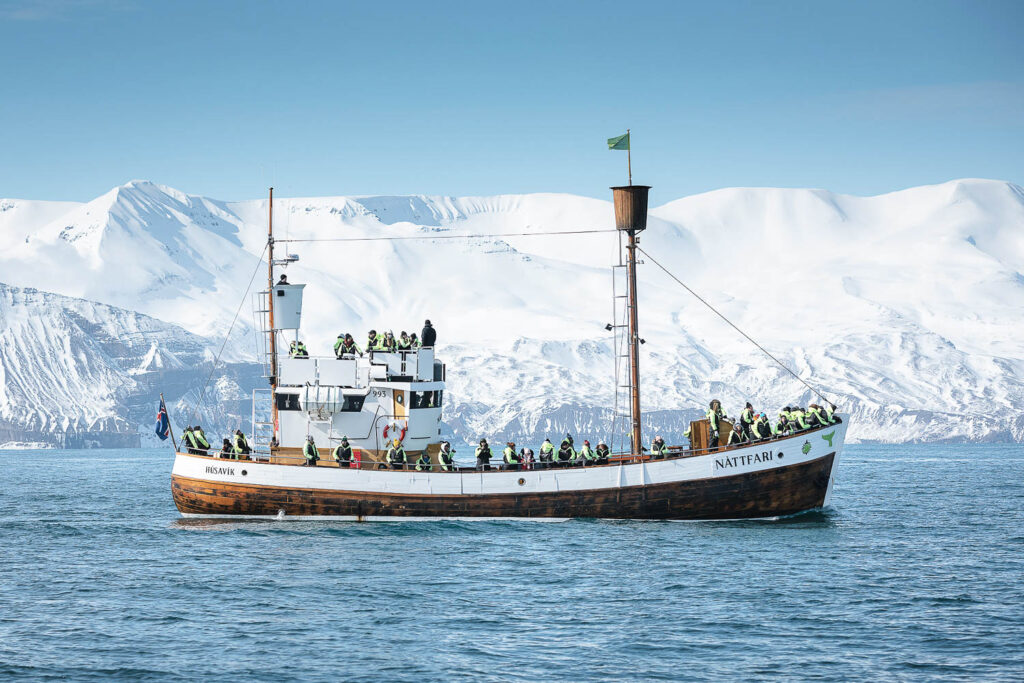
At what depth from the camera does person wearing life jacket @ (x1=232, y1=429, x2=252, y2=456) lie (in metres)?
50.1

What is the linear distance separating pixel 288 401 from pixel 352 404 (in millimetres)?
2935

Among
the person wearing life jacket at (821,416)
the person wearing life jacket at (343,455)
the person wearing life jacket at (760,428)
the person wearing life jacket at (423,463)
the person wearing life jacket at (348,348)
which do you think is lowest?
the person wearing life jacket at (423,463)

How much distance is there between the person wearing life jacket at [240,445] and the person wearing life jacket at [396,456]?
250 inches

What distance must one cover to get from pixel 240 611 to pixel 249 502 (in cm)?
1679

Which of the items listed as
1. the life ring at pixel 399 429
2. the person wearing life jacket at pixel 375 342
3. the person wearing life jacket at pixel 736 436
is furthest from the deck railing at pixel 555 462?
the person wearing life jacket at pixel 375 342

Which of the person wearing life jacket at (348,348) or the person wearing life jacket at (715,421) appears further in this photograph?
the person wearing life jacket at (348,348)

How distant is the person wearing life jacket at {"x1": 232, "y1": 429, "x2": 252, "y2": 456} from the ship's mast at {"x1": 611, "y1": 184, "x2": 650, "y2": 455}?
16.9 m

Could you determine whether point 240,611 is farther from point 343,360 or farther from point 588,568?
point 343,360

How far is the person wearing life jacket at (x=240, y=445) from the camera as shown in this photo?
50.1 m

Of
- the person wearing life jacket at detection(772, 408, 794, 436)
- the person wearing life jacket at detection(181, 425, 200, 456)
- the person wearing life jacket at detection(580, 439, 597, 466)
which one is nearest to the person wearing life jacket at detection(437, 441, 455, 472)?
the person wearing life jacket at detection(580, 439, 597, 466)

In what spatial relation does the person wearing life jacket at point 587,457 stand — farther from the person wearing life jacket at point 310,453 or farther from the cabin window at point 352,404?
the person wearing life jacket at point 310,453

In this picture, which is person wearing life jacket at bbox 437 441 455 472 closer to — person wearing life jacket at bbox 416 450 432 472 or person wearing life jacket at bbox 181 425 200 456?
person wearing life jacket at bbox 416 450 432 472

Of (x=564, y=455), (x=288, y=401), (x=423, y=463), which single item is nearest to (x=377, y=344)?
(x=288, y=401)

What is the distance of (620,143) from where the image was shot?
5156 centimetres
